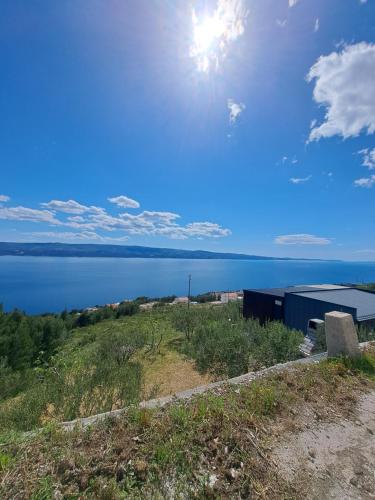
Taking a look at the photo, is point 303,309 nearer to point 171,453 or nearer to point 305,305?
point 305,305

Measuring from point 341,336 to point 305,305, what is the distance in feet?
33.5

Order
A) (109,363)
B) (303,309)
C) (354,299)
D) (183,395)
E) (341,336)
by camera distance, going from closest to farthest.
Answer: (183,395) < (341,336) < (109,363) < (354,299) < (303,309)

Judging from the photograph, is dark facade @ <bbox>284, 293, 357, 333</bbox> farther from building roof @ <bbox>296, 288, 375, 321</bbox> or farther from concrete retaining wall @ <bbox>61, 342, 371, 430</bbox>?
concrete retaining wall @ <bbox>61, 342, 371, 430</bbox>

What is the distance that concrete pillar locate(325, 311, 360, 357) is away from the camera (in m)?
4.11

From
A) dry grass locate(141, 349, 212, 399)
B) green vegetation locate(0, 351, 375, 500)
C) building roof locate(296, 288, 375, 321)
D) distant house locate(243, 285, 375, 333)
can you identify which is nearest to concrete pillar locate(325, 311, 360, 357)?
green vegetation locate(0, 351, 375, 500)

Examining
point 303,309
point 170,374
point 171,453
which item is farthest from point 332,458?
point 303,309

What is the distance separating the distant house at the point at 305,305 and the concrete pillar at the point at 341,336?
7.81 m

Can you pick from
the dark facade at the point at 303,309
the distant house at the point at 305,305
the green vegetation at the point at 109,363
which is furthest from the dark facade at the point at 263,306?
the green vegetation at the point at 109,363

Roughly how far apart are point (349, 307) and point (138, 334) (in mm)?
10672

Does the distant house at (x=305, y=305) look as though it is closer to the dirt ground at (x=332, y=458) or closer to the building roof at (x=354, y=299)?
the building roof at (x=354, y=299)

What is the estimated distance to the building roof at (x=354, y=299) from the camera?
35.6 feet

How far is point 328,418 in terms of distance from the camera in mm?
2764

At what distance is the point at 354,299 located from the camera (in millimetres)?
13203

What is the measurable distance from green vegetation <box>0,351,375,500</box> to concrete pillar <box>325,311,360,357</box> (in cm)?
137
